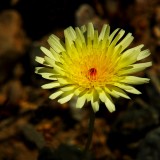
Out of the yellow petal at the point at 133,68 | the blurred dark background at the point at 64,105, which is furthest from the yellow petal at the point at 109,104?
the blurred dark background at the point at 64,105

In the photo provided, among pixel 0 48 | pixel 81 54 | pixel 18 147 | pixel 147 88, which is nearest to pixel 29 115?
pixel 18 147

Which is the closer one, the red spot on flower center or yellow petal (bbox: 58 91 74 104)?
yellow petal (bbox: 58 91 74 104)

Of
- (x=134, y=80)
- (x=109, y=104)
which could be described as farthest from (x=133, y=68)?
(x=109, y=104)

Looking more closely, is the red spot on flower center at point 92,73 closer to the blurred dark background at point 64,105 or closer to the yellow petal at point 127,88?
the yellow petal at point 127,88

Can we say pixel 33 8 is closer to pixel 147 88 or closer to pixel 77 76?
pixel 147 88

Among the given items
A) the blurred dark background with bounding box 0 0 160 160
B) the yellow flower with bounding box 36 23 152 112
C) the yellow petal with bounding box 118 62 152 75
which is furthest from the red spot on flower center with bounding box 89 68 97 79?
the blurred dark background with bounding box 0 0 160 160

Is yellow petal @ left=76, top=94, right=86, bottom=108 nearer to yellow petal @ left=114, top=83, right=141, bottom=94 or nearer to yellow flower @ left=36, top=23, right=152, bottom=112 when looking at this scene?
yellow flower @ left=36, top=23, right=152, bottom=112

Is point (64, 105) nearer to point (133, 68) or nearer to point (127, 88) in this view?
point (133, 68)

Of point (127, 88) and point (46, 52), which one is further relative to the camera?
point (46, 52)
